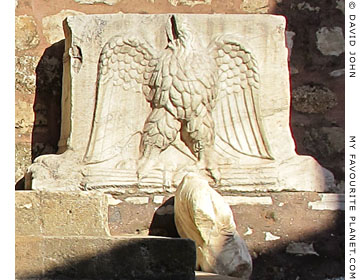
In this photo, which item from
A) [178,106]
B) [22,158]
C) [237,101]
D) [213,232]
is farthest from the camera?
[22,158]

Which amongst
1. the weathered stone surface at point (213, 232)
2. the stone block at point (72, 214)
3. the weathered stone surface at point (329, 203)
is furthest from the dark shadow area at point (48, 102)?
the stone block at point (72, 214)

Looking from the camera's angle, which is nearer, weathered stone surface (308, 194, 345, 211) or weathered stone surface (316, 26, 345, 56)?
weathered stone surface (308, 194, 345, 211)

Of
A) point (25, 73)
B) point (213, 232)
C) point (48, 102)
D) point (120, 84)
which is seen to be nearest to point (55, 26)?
point (25, 73)

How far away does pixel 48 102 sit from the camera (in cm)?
503

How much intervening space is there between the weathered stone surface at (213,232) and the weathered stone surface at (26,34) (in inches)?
59.5

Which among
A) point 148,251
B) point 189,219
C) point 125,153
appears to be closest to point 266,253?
point 189,219

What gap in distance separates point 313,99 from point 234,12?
0.67 m

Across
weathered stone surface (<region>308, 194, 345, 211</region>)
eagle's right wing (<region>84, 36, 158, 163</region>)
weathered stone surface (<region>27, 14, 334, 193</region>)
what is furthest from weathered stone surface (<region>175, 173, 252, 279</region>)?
eagle's right wing (<region>84, 36, 158, 163</region>)

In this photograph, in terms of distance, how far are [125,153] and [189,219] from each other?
65cm

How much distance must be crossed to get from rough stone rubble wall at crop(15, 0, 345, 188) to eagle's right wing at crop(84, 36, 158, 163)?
1.60 ft

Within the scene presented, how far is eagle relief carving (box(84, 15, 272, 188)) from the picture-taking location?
454 cm

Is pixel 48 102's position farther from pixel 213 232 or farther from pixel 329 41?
pixel 329 41

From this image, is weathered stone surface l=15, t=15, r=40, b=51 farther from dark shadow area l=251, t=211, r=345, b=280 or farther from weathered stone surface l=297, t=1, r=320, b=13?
dark shadow area l=251, t=211, r=345, b=280

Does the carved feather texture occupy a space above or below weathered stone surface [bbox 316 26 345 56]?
below
